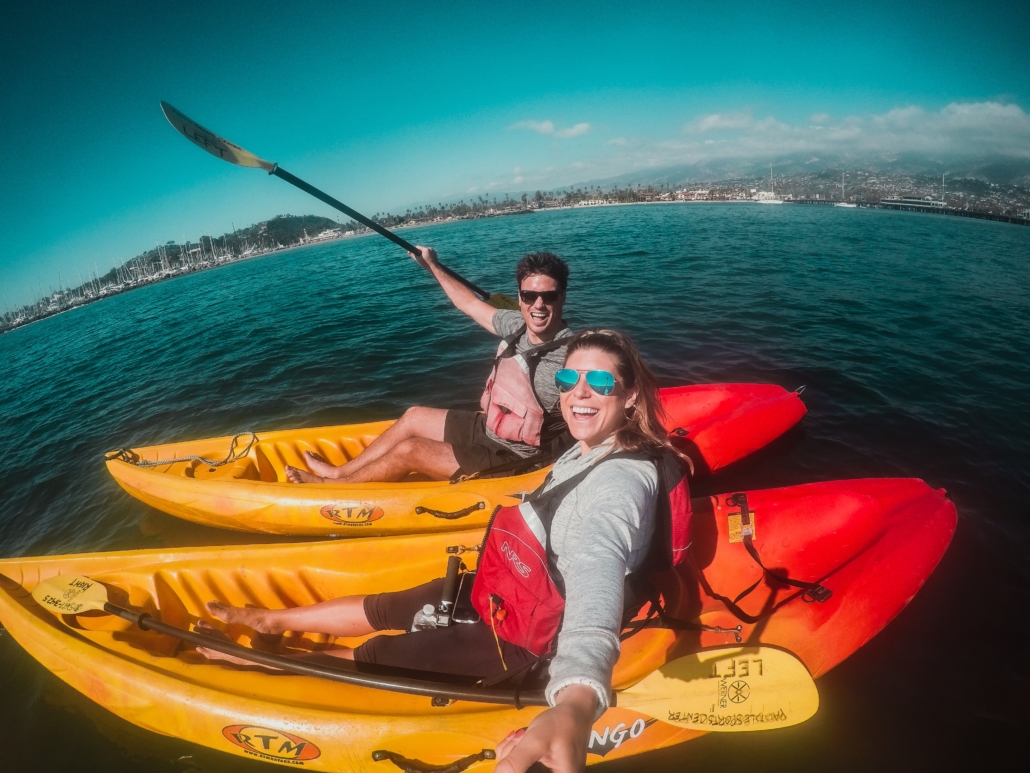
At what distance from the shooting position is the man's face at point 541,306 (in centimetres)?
377

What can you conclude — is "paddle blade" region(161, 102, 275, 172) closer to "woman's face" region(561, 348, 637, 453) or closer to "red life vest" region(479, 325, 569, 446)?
"red life vest" region(479, 325, 569, 446)

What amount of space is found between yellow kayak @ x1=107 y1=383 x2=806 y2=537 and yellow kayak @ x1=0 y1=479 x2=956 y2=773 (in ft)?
2.40

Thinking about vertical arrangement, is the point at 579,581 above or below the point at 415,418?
above

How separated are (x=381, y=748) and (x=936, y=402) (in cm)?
930

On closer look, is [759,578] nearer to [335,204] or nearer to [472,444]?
[472,444]

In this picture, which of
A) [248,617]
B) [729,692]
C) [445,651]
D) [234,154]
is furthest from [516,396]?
[234,154]

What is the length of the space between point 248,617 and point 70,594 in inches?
55.5

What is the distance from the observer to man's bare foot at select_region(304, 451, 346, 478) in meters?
5.02

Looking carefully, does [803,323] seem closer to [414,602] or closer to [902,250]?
[414,602]

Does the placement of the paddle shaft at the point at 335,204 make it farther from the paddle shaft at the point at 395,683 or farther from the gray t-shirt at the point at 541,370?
the paddle shaft at the point at 395,683

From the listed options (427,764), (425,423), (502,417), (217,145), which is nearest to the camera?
(427,764)

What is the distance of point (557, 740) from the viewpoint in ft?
4.09

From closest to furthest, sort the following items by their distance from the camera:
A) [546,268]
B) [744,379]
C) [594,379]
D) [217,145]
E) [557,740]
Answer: [557,740] < [594,379] < [546,268] < [217,145] < [744,379]

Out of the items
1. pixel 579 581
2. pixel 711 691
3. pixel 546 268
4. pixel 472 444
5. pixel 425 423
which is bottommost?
pixel 711 691
